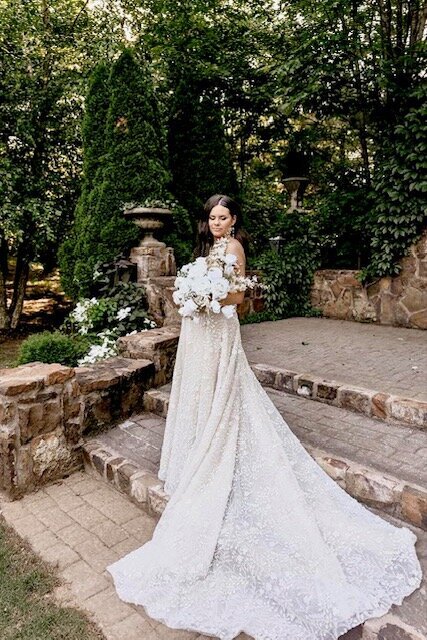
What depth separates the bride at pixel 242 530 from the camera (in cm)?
185

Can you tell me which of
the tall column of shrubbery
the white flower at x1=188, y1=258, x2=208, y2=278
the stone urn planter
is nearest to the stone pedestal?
the stone urn planter

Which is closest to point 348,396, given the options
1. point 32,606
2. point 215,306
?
point 215,306

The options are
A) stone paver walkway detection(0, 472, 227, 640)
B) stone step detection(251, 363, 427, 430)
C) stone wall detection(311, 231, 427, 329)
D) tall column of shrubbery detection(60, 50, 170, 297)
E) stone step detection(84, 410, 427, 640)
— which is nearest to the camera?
stone step detection(84, 410, 427, 640)

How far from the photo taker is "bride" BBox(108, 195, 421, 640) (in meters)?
1.85

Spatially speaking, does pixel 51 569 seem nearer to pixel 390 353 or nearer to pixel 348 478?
pixel 348 478

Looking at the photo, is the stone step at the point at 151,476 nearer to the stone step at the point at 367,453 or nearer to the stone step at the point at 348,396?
the stone step at the point at 367,453

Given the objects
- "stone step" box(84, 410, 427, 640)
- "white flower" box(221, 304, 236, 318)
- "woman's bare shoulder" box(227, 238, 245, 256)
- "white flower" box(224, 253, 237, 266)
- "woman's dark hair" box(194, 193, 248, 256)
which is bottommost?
"stone step" box(84, 410, 427, 640)

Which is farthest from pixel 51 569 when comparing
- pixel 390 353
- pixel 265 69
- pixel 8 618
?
pixel 265 69

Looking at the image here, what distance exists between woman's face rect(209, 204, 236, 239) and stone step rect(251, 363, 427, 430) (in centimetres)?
174

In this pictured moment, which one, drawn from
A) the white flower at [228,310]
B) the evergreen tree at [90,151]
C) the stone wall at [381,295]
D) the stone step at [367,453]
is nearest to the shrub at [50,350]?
the stone step at [367,453]

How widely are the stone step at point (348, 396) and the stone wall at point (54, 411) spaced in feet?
3.88

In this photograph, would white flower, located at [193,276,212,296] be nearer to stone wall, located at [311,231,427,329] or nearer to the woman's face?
the woman's face

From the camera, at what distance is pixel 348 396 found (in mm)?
3588

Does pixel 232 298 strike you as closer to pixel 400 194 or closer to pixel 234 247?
pixel 234 247
